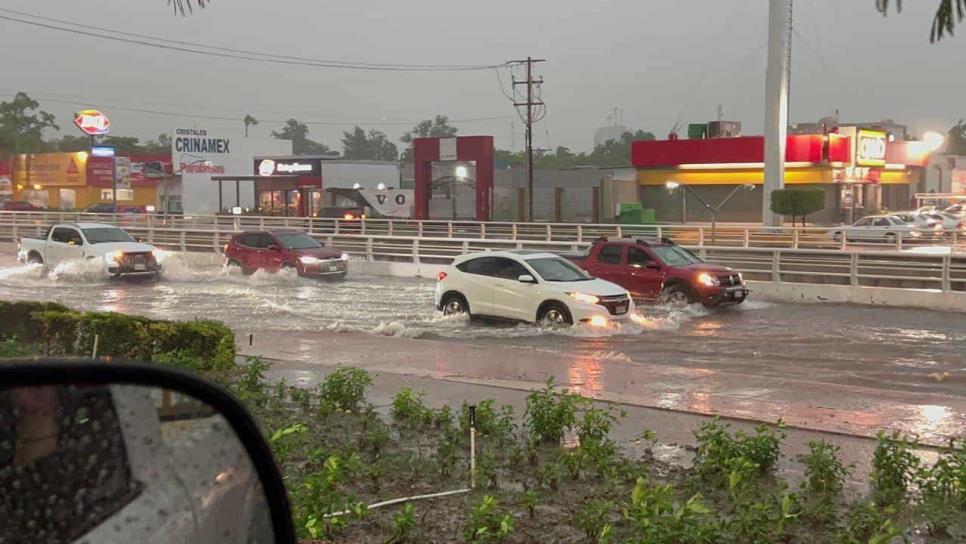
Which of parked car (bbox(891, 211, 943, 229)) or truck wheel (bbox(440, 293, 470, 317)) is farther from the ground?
parked car (bbox(891, 211, 943, 229))

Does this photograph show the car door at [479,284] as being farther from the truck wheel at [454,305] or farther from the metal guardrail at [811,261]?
the metal guardrail at [811,261]

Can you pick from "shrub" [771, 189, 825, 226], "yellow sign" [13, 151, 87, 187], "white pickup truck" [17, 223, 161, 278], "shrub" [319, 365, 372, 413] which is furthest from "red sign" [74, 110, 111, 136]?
"shrub" [319, 365, 372, 413]

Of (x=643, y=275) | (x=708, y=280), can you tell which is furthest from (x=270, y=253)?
(x=708, y=280)

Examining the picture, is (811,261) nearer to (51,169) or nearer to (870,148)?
(870,148)

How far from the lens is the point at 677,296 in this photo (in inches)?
838

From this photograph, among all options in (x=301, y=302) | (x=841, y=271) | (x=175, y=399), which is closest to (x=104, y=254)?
(x=301, y=302)

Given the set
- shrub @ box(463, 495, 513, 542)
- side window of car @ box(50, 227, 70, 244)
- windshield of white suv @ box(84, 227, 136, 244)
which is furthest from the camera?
side window of car @ box(50, 227, 70, 244)

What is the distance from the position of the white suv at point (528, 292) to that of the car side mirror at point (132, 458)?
1585cm

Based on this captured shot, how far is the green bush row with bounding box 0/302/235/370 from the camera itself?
12.2m

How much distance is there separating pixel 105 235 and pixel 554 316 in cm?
1796

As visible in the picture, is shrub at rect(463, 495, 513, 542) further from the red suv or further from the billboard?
the billboard

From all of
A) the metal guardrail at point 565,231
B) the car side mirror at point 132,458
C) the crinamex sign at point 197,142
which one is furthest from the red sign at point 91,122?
the car side mirror at point 132,458

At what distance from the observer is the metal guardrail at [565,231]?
A: 3397 centimetres

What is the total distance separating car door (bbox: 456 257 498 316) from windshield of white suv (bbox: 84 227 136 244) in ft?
50.1
